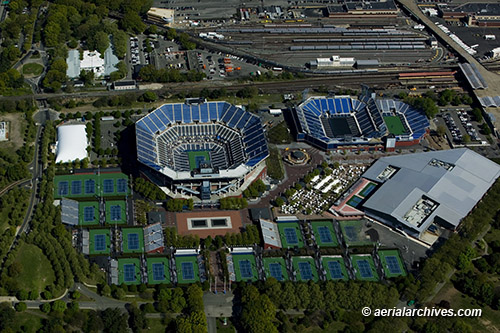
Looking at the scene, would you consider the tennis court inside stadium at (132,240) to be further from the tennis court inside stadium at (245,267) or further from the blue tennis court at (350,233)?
the blue tennis court at (350,233)

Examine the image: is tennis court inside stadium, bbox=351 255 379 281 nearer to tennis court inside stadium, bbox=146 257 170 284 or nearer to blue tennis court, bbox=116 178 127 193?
tennis court inside stadium, bbox=146 257 170 284

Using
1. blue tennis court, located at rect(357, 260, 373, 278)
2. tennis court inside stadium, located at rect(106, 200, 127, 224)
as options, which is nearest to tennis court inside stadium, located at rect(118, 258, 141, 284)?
tennis court inside stadium, located at rect(106, 200, 127, 224)

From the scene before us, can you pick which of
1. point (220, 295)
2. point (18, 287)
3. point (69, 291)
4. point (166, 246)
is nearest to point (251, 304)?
point (220, 295)

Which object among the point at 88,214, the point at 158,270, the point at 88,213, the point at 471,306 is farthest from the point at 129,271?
the point at 471,306

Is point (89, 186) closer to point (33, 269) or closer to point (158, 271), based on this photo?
point (33, 269)

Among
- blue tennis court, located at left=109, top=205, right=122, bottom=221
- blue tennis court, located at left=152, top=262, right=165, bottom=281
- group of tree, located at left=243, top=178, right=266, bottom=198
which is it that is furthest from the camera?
group of tree, located at left=243, top=178, right=266, bottom=198

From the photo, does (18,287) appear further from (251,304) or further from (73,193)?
(251,304)

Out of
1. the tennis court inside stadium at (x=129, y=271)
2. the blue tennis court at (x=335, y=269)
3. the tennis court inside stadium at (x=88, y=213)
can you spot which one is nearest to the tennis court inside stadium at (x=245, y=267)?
the blue tennis court at (x=335, y=269)
